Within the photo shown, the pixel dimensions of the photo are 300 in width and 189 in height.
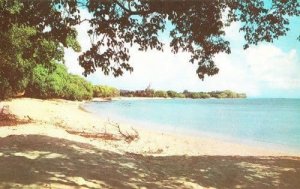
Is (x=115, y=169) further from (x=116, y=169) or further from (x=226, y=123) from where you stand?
(x=226, y=123)

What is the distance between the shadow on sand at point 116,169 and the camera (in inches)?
343

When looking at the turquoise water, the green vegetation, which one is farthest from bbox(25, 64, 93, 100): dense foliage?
the green vegetation

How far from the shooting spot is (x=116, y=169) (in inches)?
415

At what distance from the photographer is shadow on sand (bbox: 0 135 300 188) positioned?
872 cm

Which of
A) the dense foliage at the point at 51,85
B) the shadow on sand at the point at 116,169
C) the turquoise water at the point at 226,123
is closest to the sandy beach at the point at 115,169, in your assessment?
the shadow on sand at the point at 116,169

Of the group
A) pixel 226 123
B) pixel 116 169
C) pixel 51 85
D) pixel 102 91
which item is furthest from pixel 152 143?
pixel 102 91

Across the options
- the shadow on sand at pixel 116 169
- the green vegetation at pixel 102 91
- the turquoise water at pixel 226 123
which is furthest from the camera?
the green vegetation at pixel 102 91

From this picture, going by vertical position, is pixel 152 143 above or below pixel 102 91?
below

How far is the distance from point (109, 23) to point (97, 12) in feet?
2.18

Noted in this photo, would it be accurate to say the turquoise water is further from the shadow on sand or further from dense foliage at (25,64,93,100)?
the shadow on sand

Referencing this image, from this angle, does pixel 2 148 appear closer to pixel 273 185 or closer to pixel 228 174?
pixel 228 174

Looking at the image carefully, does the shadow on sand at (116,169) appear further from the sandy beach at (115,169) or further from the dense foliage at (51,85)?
the dense foliage at (51,85)

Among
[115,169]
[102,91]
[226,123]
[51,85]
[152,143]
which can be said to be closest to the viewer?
[115,169]

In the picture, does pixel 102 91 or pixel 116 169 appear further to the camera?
pixel 102 91
